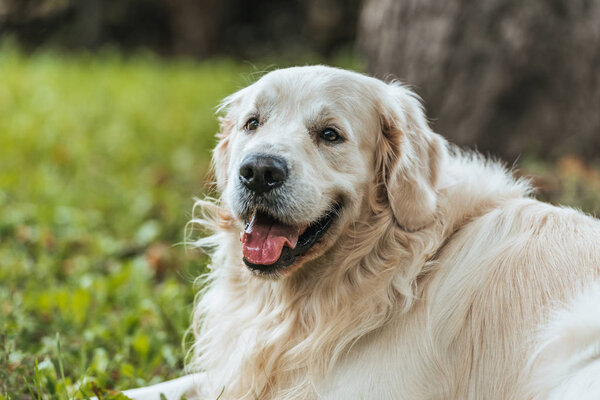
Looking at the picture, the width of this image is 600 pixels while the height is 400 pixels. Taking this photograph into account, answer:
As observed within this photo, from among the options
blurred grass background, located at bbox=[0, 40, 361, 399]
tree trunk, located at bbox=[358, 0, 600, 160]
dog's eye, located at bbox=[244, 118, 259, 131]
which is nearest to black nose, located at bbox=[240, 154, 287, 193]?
dog's eye, located at bbox=[244, 118, 259, 131]

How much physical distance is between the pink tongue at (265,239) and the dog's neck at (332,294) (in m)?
0.18

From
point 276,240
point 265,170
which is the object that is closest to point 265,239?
point 276,240

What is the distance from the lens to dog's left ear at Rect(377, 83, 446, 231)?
2.90 meters

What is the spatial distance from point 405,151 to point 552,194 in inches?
111

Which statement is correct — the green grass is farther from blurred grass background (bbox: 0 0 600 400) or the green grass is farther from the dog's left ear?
the dog's left ear

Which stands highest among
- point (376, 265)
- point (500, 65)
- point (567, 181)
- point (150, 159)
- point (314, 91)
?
point (314, 91)

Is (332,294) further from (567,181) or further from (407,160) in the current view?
(567,181)

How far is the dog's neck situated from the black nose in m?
0.43

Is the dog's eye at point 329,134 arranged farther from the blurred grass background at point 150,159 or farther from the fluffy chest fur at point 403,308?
the blurred grass background at point 150,159

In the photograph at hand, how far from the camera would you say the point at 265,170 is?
2740mm

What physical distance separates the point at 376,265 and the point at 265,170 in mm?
643

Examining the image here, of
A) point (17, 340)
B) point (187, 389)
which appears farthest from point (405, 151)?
point (17, 340)

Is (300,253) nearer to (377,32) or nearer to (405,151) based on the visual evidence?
(405,151)

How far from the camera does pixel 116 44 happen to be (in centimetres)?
1684
